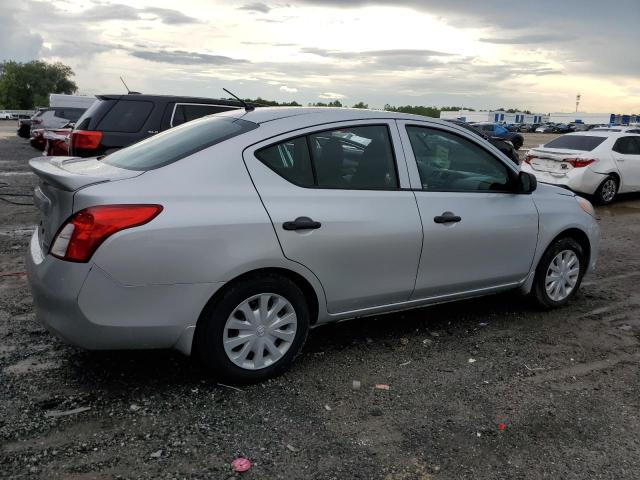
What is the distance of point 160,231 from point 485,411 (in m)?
2.13

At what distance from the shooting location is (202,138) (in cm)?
365

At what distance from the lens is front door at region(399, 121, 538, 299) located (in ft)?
13.4

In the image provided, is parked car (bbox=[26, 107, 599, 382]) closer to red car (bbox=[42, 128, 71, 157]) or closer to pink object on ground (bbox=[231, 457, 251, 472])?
pink object on ground (bbox=[231, 457, 251, 472])

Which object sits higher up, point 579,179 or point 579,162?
point 579,162

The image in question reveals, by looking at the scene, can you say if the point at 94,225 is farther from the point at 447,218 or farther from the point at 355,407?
the point at 447,218

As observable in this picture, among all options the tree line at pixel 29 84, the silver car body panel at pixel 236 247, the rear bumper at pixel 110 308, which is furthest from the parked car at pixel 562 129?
the rear bumper at pixel 110 308

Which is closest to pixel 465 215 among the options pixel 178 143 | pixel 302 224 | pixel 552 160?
pixel 302 224

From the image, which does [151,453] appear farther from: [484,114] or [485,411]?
[484,114]

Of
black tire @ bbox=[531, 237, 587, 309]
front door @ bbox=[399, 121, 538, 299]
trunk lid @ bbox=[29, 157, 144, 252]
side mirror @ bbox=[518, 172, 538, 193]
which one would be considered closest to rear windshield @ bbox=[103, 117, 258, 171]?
trunk lid @ bbox=[29, 157, 144, 252]

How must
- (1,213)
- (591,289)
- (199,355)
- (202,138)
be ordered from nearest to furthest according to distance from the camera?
(199,355) → (202,138) → (591,289) → (1,213)

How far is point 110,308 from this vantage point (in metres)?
3.05

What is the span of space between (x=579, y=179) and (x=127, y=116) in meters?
8.53

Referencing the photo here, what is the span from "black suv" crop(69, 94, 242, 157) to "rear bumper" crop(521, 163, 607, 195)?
6854mm

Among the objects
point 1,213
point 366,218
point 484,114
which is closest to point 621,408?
point 366,218
